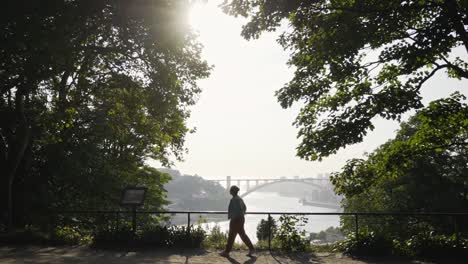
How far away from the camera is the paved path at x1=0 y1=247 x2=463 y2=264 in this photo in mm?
8500

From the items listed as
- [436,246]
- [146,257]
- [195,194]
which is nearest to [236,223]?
[146,257]

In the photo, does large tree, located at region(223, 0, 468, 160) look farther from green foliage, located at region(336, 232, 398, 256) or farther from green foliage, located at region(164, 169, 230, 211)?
green foliage, located at region(164, 169, 230, 211)

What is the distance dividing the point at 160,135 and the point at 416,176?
66.5 feet

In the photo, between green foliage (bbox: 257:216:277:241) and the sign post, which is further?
green foliage (bbox: 257:216:277:241)

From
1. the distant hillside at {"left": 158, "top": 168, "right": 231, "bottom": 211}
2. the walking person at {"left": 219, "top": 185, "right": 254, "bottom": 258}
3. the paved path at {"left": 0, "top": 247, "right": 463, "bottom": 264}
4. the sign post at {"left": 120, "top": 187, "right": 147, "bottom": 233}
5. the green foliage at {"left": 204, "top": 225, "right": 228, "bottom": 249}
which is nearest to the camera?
the paved path at {"left": 0, "top": 247, "right": 463, "bottom": 264}

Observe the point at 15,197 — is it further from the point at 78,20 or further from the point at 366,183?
the point at 366,183

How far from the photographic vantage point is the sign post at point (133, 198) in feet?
33.2

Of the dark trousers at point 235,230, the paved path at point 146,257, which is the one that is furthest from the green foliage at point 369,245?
the dark trousers at point 235,230

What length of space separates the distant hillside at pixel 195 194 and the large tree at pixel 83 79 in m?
131

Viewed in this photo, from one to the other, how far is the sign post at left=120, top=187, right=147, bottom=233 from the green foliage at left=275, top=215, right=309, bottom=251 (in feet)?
Answer: 12.6

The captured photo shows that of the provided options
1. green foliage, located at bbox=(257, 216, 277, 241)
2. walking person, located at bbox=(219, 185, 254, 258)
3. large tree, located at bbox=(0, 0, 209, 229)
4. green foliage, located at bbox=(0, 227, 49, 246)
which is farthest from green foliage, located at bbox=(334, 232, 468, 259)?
green foliage, located at bbox=(0, 227, 49, 246)

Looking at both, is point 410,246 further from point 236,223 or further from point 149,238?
point 149,238

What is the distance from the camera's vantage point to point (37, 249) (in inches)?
386

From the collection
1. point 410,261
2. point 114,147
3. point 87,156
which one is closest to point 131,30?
point 410,261
